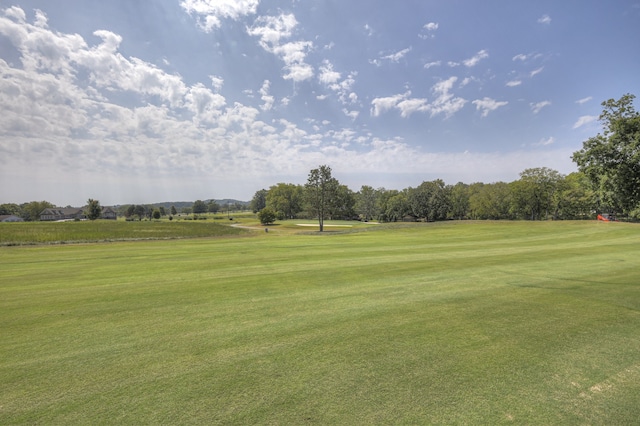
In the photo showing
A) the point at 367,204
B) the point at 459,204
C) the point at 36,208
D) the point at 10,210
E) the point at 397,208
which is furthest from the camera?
the point at 10,210

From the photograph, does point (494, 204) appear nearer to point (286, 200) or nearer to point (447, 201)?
point (447, 201)

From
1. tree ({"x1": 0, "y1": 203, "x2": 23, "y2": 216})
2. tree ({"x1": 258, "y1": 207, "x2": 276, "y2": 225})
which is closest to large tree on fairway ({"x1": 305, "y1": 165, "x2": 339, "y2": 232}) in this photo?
tree ({"x1": 258, "y1": 207, "x2": 276, "y2": 225})

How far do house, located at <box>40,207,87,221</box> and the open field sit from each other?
162m

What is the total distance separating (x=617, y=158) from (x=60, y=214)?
196196mm

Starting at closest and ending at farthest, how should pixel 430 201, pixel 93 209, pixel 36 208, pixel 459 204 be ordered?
pixel 430 201 → pixel 459 204 → pixel 93 209 → pixel 36 208

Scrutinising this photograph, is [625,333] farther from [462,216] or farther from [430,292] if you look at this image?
[462,216]

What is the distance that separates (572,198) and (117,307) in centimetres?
8838

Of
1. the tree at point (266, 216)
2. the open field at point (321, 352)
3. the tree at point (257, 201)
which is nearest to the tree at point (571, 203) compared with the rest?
the tree at point (266, 216)

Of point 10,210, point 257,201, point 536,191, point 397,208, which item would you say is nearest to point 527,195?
point 536,191

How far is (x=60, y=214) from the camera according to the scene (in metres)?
145

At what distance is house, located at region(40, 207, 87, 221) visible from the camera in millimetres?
139625

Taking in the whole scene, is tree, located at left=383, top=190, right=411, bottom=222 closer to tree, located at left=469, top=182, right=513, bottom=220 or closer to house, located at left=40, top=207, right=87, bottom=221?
tree, located at left=469, top=182, right=513, bottom=220

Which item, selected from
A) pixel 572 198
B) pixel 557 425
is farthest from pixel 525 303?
pixel 572 198

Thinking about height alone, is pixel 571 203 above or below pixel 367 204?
below
